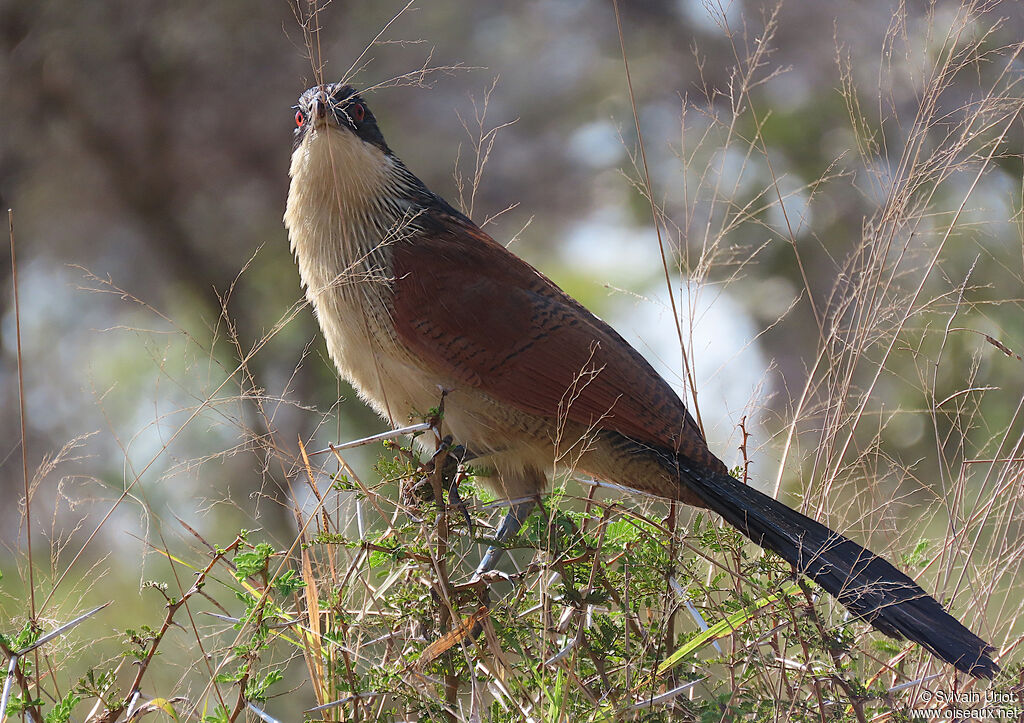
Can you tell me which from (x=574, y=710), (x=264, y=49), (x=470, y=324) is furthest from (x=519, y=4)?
(x=574, y=710)

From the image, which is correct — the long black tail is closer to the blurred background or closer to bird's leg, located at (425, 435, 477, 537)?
bird's leg, located at (425, 435, 477, 537)

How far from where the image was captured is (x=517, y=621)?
4.87 feet

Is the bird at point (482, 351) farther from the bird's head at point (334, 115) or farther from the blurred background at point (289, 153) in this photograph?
the blurred background at point (289, 153)

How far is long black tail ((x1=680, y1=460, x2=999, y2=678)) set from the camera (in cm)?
150

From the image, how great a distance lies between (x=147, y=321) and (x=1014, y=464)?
408 centimetres

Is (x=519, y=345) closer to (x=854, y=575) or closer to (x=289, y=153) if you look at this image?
(x=854, y=575)

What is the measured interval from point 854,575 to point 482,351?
0.92m

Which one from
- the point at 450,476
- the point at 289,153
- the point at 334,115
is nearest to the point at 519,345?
the point at 450,476

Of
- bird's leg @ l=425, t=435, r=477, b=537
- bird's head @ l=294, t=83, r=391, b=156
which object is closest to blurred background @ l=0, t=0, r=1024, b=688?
bird's head @ l=294, t=83, r=391, b=156

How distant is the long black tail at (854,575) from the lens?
1.50 metres

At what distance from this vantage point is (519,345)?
214 centimetres

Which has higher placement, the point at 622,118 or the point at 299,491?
the point at 622,118

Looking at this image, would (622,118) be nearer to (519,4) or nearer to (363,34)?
(519,4)

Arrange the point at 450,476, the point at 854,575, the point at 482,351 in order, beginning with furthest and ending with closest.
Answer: the point at 482,351, the point at 450,476, the point at 854,575
